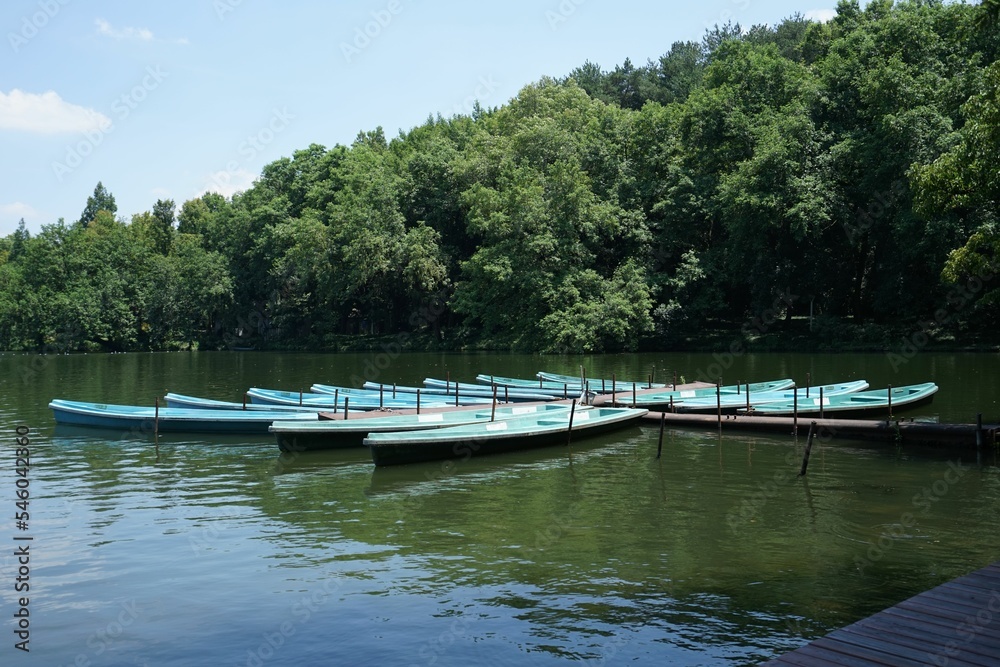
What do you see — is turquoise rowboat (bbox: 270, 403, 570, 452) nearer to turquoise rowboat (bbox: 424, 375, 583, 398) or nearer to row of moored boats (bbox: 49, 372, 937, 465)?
row of moored boats (bbox: 49, 372, 937, 465)

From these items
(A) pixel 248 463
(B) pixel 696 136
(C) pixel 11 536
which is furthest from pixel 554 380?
(B) pixel 696 136

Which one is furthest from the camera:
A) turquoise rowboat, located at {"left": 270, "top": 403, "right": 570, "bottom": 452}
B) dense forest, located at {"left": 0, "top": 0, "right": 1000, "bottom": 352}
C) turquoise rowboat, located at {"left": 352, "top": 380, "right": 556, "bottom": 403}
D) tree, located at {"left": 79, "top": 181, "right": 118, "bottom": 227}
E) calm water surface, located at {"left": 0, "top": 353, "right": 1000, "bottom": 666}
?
tree, located at {"left": 79, "top": 181, "right": 118, "bottom": 227}

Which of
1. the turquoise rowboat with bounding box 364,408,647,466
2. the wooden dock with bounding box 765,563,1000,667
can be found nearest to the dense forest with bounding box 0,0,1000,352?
the turquoise rowboat with bounding box 364,408,647,466

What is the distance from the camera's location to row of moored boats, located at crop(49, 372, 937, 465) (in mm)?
22344

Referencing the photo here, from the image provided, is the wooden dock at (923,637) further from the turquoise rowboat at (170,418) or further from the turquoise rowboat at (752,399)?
the turquoise rowboat at (170,418)

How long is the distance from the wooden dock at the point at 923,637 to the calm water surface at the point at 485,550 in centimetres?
188

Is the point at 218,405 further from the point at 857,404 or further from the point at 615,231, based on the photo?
the point at 615,231

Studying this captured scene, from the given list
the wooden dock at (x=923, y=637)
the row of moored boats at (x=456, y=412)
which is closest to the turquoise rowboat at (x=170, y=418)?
the row of moored boats at (x=456, y=412)

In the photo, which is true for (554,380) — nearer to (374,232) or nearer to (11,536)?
(11,536)

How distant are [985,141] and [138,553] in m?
19.9

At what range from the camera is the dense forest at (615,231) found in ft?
168

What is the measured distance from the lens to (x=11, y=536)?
15172 millimetres

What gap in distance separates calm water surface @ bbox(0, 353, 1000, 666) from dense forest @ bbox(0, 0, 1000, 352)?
11639mm

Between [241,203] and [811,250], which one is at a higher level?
[241,203]
